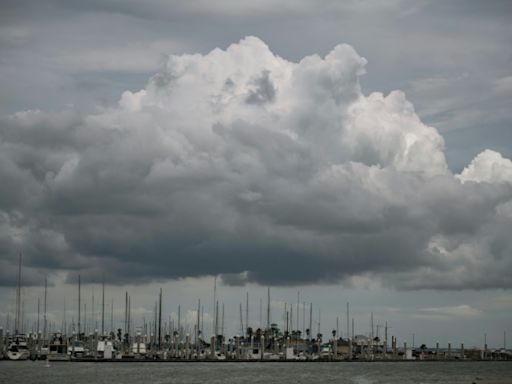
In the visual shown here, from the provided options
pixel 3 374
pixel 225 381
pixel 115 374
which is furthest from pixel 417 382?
pixel 3 374

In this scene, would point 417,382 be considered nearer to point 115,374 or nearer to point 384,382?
point 384,382

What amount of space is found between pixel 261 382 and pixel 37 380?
34908 mm

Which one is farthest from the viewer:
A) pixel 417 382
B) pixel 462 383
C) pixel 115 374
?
pixel 115 374

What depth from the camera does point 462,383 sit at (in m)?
146

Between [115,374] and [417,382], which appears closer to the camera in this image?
[417,382]

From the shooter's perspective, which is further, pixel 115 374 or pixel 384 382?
pixel 115 374

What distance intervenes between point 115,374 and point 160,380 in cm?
2383

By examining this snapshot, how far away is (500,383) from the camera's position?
388ft

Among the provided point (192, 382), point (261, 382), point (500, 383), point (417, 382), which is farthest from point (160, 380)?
point (500, 383)

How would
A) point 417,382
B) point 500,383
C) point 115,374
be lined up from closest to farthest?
point 500,383 → point 417,382 → point 115,374

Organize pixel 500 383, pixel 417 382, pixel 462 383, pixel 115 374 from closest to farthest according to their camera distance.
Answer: pixel 500 383 → pixel 462 383 → pixel 417 382 → pixel 115 374

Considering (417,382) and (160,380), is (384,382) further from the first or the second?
(160,380)

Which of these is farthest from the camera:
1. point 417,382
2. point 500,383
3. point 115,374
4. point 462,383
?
point 115,374

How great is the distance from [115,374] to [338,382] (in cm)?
4455
